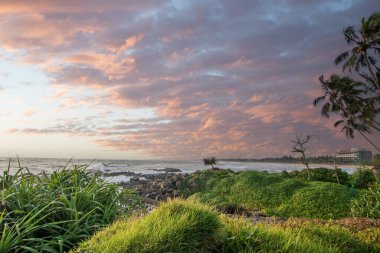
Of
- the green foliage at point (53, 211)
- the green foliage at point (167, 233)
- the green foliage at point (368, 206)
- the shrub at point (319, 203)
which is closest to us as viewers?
the green foliage at point (167, 233)

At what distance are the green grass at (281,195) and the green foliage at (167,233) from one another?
6.97 meters

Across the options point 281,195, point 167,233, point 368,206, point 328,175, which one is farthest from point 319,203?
point 167,233

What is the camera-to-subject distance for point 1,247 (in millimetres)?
3869

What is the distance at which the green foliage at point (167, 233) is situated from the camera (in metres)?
3.36

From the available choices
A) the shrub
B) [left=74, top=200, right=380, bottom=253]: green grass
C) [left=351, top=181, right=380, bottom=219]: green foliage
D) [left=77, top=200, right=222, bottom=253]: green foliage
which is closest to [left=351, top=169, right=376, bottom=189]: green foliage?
the shrub

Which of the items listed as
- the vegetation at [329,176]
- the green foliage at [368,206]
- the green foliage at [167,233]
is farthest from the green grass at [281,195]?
the green foliage at [167,233]

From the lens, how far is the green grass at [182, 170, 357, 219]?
14.0m

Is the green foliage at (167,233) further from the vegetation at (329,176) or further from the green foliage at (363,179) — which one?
the vegetation at (329,176)

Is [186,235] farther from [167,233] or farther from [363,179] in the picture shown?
[363,179]

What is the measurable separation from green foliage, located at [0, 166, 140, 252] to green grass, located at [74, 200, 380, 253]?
0.77 metres

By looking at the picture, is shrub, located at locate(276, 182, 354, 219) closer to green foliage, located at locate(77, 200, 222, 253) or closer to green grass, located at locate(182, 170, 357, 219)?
green grass, located at locate(182, 170, 357, 219)

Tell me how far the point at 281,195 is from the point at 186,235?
13700 mm

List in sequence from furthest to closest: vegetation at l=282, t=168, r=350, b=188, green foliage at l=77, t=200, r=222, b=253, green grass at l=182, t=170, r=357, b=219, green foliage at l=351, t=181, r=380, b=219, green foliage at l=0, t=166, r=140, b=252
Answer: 1. vegetation at l=282, t=168, r=350, b=188
2. green grass at l=182, t=170, r=357, b=219
3. green foliage at l=351, t=181, r=380, b=219
4. green foliage at l=0, t=166, r=140, b=252
5. green foliage at l=77, t=200, r=222, b=253

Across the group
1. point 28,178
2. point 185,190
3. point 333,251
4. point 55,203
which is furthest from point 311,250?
point 185,190
